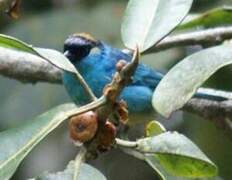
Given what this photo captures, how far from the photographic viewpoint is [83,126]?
1335mm

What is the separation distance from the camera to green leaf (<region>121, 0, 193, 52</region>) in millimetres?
1399

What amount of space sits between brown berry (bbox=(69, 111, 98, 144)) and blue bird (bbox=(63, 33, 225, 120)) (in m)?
1.07

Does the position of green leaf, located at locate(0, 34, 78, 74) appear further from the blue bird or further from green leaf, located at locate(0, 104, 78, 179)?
the blue bird

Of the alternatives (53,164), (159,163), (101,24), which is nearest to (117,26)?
(101,24)

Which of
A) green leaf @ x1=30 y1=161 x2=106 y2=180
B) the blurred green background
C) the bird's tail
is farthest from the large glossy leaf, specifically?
the blurred green background

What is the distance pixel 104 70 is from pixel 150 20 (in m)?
1.30

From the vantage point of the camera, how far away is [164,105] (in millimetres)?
1299

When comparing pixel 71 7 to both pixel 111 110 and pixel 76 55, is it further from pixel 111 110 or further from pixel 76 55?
pixel 111 110

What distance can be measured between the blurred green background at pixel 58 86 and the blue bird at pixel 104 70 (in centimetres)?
8

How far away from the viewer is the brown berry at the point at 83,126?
1.33m

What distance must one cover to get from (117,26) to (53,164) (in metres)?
→ 0.57

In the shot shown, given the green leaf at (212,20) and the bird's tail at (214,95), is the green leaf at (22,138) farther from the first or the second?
the green leaf at (212,20)

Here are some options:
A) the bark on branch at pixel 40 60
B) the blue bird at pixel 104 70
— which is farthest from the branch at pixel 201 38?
the blue bird at pixel 104 70

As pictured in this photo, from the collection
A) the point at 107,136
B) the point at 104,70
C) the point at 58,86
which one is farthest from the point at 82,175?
the point at 58,86
